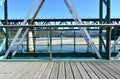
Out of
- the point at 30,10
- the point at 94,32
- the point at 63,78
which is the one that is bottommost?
the point at 63,78

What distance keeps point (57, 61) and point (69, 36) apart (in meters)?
4.97

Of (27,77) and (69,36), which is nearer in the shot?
(27,77)

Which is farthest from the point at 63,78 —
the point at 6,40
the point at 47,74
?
the point at 6,40

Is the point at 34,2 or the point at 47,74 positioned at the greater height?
the point at 34,2

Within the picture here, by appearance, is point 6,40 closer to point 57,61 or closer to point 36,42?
point 36,42

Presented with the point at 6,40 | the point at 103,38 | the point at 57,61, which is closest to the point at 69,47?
the point at 103,38

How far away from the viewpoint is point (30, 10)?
7.64m

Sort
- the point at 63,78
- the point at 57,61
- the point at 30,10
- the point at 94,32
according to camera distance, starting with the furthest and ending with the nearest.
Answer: the point at 94,32 → the point at 30,10 → the point at 57,61 → the point at 63,78

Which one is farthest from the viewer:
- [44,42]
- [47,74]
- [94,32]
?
[44,42]

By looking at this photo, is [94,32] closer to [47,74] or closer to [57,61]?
[57,61]

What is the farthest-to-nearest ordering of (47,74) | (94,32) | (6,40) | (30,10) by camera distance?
(94,32), (6,40), (30,10), (47,74)

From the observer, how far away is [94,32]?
1001 centimetres

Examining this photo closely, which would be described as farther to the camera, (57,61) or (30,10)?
(30,10)

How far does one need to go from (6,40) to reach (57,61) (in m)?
3.45
